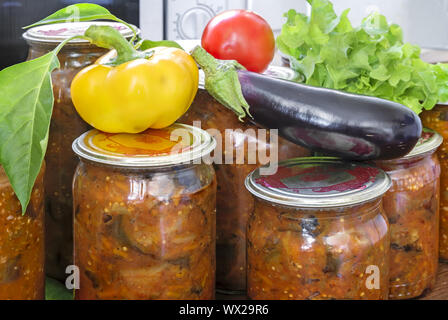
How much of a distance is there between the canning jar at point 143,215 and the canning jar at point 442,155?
35 centimetres

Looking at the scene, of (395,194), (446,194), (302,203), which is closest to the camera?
(302,203)

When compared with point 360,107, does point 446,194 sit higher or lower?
lower

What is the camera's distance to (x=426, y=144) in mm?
792

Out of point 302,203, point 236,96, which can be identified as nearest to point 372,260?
point 302,203

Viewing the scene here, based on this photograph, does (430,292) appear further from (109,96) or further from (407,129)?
(109,96)

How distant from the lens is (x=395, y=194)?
2.55 feet

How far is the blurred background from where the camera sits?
121 cm

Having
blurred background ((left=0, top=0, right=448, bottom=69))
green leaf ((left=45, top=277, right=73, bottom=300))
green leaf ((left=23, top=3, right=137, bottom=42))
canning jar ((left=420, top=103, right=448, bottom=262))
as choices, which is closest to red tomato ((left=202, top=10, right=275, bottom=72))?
green leaf ((left=23, top=3, right=137, bottom=42))

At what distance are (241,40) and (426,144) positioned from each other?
27cm

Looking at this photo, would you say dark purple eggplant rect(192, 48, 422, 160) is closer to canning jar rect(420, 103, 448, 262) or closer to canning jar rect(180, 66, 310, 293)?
canning jar rect(180, 66, 310, 293)

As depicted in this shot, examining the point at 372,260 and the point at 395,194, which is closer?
the point at 372,260

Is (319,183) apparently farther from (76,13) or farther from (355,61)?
(76,13)

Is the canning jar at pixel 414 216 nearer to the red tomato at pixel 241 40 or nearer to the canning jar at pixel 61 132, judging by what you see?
the red tomato at pixel 241 40
